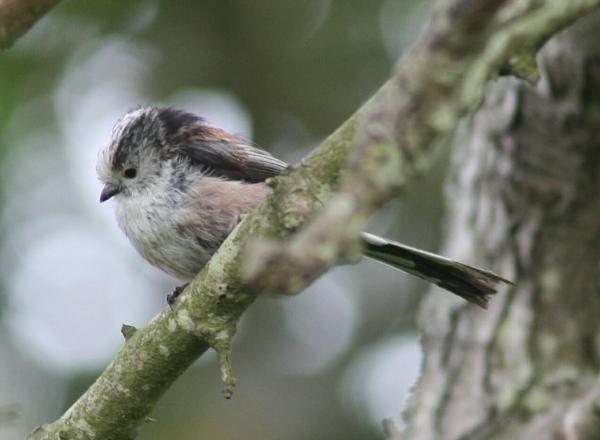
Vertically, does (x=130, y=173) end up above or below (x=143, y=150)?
below

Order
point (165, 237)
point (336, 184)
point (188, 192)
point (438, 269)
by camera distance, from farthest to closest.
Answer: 1. point (188, 192)
2. point (165, 237)
3. point (438, 269)
4. point (336, 184)

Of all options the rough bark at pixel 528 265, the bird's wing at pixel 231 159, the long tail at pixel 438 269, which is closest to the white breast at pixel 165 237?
the bird's wing at pixel 231 159

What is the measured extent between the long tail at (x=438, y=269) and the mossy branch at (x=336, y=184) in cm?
95

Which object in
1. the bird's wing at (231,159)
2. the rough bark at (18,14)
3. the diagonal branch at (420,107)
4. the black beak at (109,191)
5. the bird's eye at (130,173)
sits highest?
the bird's wing at (231,159)

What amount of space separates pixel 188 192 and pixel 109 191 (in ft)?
2.14

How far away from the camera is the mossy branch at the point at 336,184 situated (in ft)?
6.29

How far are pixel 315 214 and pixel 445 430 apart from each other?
7.03 feet

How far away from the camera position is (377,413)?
7281 millimetres

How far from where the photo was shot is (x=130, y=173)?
16.5 ft

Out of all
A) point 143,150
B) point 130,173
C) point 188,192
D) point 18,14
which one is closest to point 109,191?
point 130,173

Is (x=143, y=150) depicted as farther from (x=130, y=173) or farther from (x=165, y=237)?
(x=165, y=237)

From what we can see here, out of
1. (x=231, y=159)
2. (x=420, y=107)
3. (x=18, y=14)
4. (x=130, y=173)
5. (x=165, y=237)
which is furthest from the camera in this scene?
(x=130, y=173)

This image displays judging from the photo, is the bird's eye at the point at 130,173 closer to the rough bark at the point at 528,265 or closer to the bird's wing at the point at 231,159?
the bird's wing at the point at 231,159

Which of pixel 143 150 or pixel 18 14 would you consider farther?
pixel 143 150
